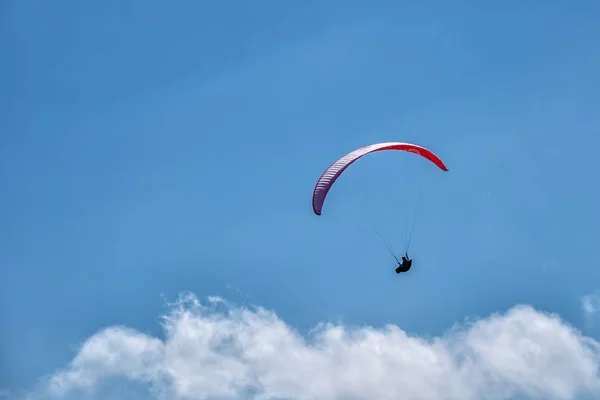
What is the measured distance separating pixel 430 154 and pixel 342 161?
22.2 feet

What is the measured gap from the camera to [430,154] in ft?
266

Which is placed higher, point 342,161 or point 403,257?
point 342,161

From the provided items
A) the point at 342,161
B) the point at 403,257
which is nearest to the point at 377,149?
the point at 342,161

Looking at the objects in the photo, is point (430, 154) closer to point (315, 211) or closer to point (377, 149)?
point (377, 149)

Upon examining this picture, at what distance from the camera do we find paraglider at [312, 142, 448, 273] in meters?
77.4

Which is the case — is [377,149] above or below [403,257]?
above

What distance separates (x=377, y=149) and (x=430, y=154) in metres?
4.48

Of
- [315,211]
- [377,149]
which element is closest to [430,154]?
[377,149]

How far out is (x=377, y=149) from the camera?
79.0m

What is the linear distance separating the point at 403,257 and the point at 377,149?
7937 mm

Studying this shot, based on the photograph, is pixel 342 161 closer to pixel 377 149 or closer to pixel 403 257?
pixel 377 149

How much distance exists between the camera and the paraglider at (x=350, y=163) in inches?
3046

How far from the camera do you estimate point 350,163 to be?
78.6 meters

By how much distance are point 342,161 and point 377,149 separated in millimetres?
2650
